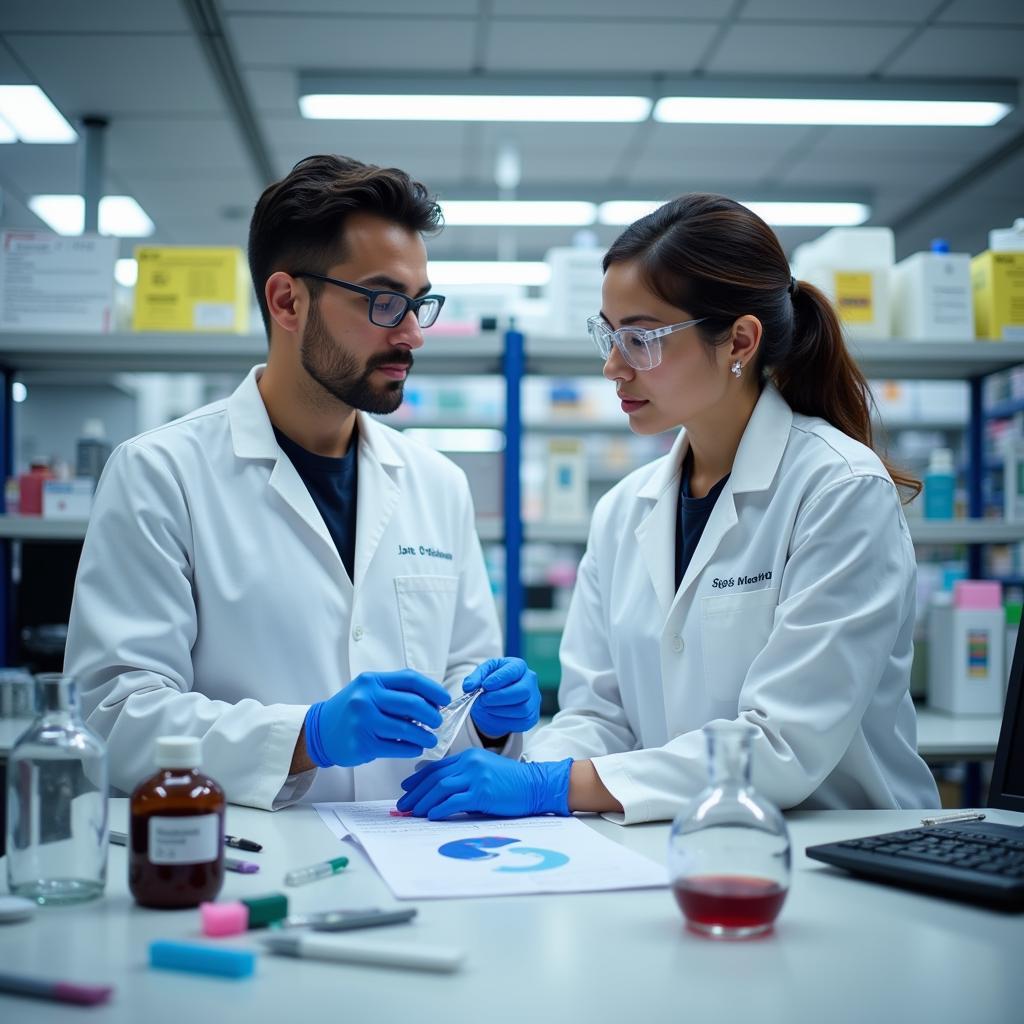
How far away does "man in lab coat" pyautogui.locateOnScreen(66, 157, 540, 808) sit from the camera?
4.52 feet

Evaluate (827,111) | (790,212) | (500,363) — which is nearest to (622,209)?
(790,212)

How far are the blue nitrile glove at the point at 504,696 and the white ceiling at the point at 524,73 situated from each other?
7.04ft

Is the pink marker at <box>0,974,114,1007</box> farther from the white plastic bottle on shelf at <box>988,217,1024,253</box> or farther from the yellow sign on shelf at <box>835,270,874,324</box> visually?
the white plastic bottle on shelf at <box>988,217,1024,253</box>

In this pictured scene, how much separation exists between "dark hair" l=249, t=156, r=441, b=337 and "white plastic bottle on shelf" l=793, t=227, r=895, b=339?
4.70 feet

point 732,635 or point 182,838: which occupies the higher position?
point 732,635

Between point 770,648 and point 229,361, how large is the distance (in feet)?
6.30

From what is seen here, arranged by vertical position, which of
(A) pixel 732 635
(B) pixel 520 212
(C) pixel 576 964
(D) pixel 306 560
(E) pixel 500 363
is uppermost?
(B) pixel 520 212

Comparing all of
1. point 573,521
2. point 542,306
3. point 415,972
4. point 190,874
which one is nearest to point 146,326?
point 573,521

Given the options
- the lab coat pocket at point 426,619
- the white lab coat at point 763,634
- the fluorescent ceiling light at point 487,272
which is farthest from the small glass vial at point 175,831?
the fluorescent ceiling light at point 487,272

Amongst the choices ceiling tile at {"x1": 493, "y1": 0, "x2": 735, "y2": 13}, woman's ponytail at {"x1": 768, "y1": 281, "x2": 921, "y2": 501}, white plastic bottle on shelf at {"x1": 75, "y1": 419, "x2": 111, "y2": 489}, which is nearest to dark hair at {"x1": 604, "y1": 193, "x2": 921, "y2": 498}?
woman's ponytail at {"x1": 768, "y1": 281, "x2": 921, "y2": 501}

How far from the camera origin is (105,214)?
19.4ft

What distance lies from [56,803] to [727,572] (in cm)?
97

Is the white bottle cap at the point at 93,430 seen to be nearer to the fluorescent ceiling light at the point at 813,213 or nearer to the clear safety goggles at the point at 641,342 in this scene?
the clear safety goggles at the point at 641,342

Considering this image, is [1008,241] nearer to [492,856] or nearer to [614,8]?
[614,8]
